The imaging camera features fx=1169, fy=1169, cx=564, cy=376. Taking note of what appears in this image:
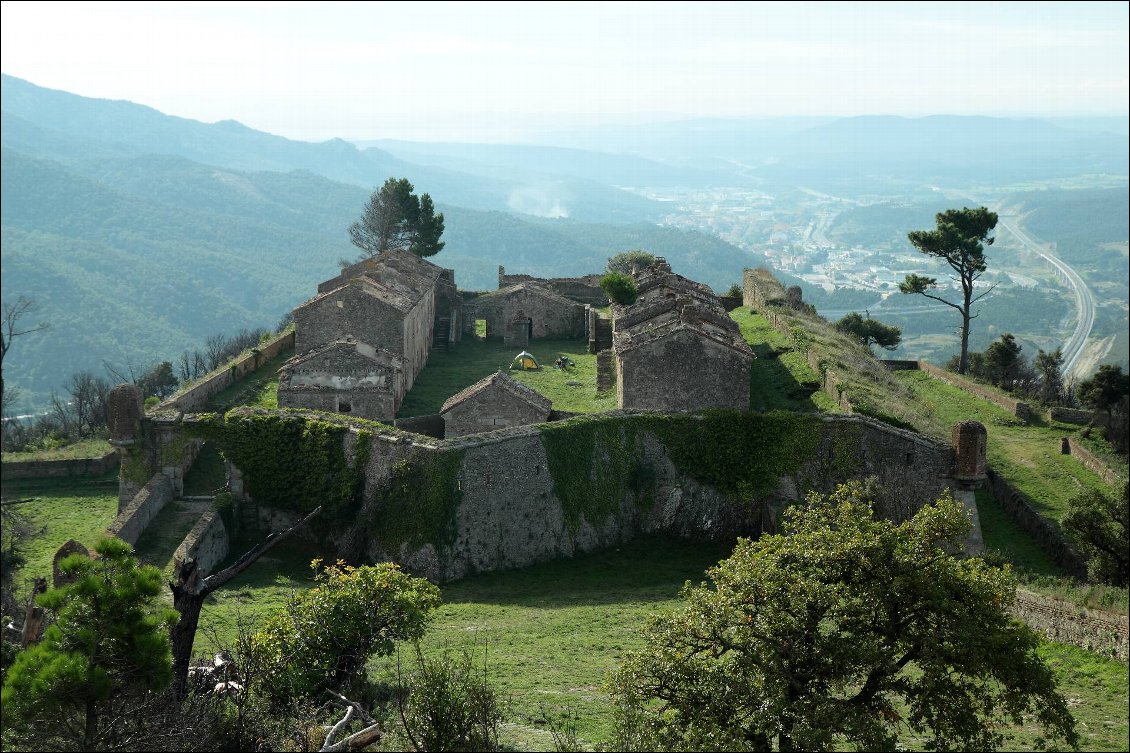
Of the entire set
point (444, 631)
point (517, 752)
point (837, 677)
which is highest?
point (837, 677)

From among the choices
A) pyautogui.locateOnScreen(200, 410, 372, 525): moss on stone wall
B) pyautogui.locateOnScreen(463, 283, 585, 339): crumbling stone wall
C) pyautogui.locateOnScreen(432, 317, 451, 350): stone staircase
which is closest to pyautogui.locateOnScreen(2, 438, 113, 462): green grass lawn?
pyautogui.locateOnScreen(200, 410, 372, 525): moss on stone wall

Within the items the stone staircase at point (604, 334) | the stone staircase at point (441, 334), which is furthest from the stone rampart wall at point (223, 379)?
the stone staircase at point (604, 334)

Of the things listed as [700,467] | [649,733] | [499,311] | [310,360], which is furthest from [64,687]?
[499,311]

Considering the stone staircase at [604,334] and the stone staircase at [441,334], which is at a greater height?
the stone staircase at [604,334]

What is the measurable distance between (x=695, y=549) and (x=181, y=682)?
57.6ft

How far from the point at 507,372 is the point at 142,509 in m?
19.3

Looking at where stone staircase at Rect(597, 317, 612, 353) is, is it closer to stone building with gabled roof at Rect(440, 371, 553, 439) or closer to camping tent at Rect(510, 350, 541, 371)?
camping tent at Rect(510, 350, 541, 371)

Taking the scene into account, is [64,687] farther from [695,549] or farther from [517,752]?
[695,549]

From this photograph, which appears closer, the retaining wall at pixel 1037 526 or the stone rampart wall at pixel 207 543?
the stone rampart wall at pixel 207 543

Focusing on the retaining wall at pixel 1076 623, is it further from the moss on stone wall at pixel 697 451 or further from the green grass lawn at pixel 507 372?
the green grass lawn at pixel 507 372

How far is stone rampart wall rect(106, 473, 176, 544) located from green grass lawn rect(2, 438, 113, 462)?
9.80 meters

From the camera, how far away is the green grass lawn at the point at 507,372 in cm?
4319

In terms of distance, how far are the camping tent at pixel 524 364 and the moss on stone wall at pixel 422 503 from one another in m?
18.5

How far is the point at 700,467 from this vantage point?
112 feet
